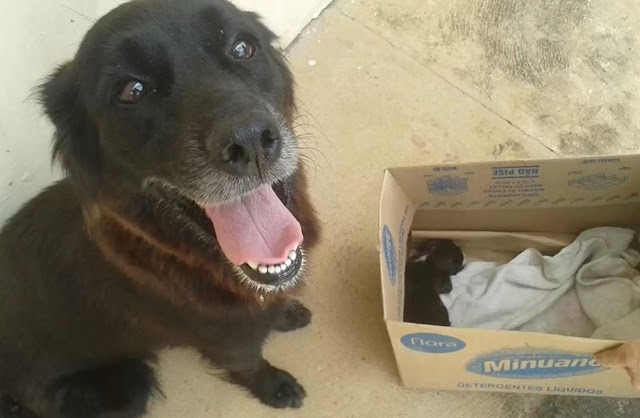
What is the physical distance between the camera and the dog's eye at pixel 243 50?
4.60ft

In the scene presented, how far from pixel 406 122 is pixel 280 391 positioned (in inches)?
41.2

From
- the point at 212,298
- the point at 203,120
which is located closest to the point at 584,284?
the point at 212,298

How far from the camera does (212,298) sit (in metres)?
1.62

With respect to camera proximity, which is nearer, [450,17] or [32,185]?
[32,185]

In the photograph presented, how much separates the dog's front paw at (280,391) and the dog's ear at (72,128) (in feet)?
2.85

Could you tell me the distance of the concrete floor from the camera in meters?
2.07

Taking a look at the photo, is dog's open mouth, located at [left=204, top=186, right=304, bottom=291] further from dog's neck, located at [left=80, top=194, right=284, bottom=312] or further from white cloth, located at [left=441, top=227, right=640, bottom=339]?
white cloth, located at [left=441, top=227, right=640, bottom=339]

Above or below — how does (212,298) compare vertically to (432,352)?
above

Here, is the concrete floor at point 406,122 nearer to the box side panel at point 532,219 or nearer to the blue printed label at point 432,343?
the box side panel at point 532,219

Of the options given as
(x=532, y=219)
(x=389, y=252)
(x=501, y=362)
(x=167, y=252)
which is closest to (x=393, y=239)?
(x=389, y=252)

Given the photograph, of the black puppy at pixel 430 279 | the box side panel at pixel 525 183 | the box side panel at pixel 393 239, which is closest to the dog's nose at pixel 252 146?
the box side panel at pixel 393 239

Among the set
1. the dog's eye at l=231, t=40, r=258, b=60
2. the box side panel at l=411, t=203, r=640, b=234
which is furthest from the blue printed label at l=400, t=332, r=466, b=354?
the dog's eye at l=231, t=40, r=258, b=60

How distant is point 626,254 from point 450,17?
1.14 metres

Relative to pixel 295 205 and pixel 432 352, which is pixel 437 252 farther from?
pixel 295 205
